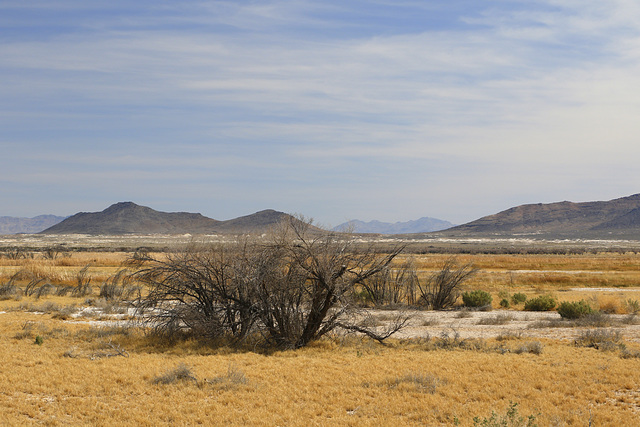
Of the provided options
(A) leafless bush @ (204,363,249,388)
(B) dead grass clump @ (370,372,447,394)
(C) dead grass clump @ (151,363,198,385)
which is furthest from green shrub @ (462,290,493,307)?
(C) dead grass clump @ (151,363,198,385)

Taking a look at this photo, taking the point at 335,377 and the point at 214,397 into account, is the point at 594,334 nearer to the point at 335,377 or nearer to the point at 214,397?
the point at 335,377

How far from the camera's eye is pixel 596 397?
9.71 metres

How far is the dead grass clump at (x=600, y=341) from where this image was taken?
14.1 meters

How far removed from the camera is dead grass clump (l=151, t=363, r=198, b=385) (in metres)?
10.7

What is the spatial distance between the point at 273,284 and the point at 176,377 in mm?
4227

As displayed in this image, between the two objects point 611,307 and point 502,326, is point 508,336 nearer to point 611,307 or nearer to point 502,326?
point 502,326

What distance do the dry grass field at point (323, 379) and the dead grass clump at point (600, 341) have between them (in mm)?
A: 49

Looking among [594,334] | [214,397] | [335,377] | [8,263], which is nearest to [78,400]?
[214,397]

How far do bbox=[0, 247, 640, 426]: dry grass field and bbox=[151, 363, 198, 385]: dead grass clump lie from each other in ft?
0.07

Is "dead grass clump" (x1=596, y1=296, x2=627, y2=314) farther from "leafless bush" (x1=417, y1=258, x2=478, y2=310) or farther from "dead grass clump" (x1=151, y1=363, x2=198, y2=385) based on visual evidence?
"dead grass clump" (x1=151, y1=363, x2=198, y2=385)

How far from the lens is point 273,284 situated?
14.4 meters

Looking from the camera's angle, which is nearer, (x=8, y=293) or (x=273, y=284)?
(x=273, y=284)

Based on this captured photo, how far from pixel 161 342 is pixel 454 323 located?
11.6 metres

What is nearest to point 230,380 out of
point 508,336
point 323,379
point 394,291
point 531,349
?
point 323,379
